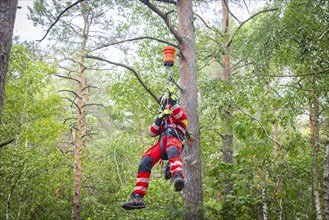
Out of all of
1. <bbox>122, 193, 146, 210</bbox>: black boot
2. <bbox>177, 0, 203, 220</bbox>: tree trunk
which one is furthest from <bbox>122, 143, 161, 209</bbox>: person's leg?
<bbox>177, 0, 203, 220</bbox>: tree trunk

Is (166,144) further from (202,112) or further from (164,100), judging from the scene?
(202,112)

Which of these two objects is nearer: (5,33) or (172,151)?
(5,33)

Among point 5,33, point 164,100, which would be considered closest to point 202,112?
point 164,100

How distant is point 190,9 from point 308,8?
91.2 inches

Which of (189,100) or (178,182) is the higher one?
(189,100)

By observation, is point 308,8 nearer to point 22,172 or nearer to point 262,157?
point 262,157

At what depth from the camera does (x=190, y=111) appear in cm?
630

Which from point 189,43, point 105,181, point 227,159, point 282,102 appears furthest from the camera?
point 105,181

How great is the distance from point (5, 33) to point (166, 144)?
234cm

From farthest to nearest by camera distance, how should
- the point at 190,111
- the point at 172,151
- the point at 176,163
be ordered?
the point at 190,111 < the point at 172,151 < the point at 176,163

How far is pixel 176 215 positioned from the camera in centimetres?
623

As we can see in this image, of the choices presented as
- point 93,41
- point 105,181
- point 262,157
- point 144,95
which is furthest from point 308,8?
point 105,181

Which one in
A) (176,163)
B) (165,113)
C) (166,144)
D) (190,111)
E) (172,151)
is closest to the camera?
(176,163)

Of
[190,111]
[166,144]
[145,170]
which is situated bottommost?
[145,170]
